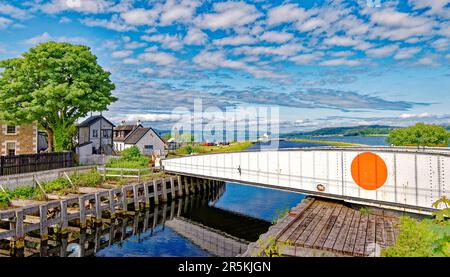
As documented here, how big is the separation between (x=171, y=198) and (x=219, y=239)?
9.90m

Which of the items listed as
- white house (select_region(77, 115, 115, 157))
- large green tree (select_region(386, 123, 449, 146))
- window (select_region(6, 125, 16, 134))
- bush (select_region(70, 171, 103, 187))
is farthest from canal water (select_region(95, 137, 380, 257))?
white house (select_region(77, 115, 115, 157))

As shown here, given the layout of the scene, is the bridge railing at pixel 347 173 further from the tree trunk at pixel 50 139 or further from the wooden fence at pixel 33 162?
the tree trunk at pixel 50 139

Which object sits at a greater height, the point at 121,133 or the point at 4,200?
the point at 121,133

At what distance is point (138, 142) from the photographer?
48.2m

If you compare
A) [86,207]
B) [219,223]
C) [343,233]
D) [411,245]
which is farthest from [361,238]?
[86,207]

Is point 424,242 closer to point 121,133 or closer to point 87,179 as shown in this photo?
point 87,179

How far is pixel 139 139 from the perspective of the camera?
4831 cm

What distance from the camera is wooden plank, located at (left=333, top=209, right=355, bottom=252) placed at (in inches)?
328

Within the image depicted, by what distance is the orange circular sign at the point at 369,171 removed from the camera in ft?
41.6

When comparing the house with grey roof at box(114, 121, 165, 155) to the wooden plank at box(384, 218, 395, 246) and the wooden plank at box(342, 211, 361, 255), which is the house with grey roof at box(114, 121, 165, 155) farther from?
the wooden plank at box(384, 218, 395, 246)

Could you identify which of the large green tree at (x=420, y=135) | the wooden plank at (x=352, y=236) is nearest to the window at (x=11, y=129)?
the wooden plank at (x=352, y=236)

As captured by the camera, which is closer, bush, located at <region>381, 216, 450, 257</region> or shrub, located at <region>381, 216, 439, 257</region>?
bush, located at <region>381, 216, 450, 257</region>

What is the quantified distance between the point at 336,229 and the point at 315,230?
2.83 ft

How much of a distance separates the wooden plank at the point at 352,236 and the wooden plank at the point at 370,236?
1.17 ft
